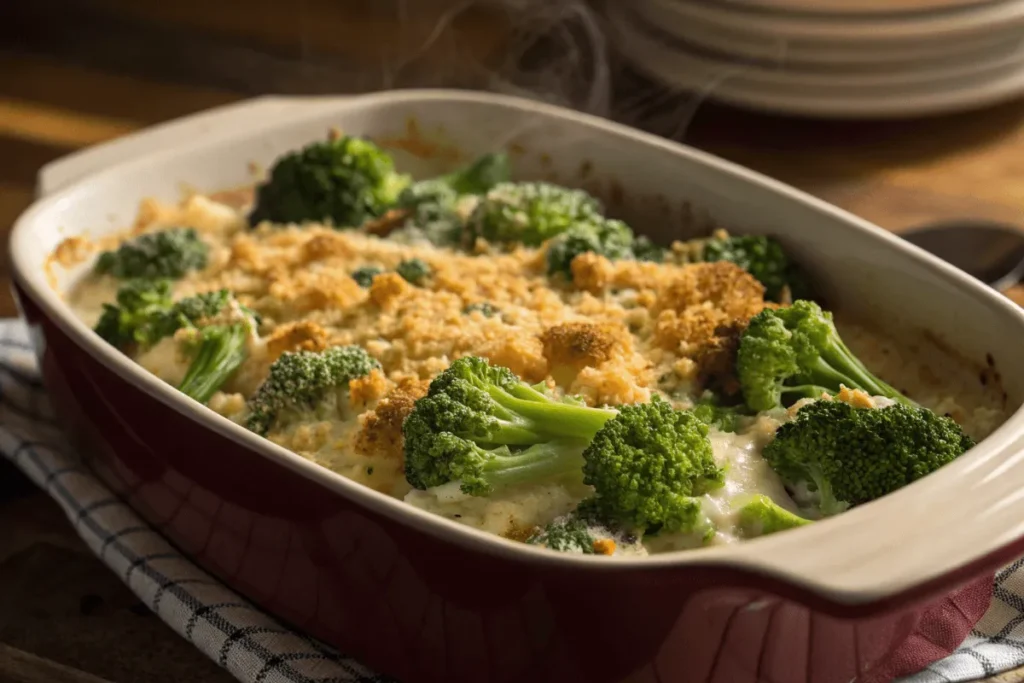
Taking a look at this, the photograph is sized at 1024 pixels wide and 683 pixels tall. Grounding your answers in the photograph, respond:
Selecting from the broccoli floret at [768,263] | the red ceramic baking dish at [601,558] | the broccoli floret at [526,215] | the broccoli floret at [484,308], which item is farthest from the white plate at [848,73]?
the broccoli floret at [484,308]

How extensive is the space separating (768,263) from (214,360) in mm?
1067

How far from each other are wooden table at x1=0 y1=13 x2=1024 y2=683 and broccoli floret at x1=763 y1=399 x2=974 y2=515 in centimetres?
40

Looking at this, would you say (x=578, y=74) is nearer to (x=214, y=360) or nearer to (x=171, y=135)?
(x=171, y=135)

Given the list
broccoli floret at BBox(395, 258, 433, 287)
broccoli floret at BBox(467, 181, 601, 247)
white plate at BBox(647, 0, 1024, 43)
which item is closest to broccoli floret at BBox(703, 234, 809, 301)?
broccoli floret at BBox(467, 181, 601, 247)

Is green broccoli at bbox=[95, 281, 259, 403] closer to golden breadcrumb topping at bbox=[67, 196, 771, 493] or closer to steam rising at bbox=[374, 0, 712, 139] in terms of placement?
golden breadcrumb topping at bbox=[67, 196, 771, 493]

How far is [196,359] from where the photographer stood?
2328 mm

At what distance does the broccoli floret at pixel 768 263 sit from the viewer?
7.94ft

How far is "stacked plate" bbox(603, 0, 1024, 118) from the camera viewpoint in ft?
10.9

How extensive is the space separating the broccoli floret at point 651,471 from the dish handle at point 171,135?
155cm

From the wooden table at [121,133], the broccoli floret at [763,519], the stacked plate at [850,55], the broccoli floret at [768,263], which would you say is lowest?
the wooden table at [121,133]

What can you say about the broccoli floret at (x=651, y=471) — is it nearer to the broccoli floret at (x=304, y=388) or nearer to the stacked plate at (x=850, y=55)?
the broccoli floret at (x=304, y=388)

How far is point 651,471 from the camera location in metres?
1.76

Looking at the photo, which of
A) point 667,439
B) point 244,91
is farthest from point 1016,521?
point 244,91

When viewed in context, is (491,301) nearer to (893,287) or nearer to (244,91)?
(893,287)
